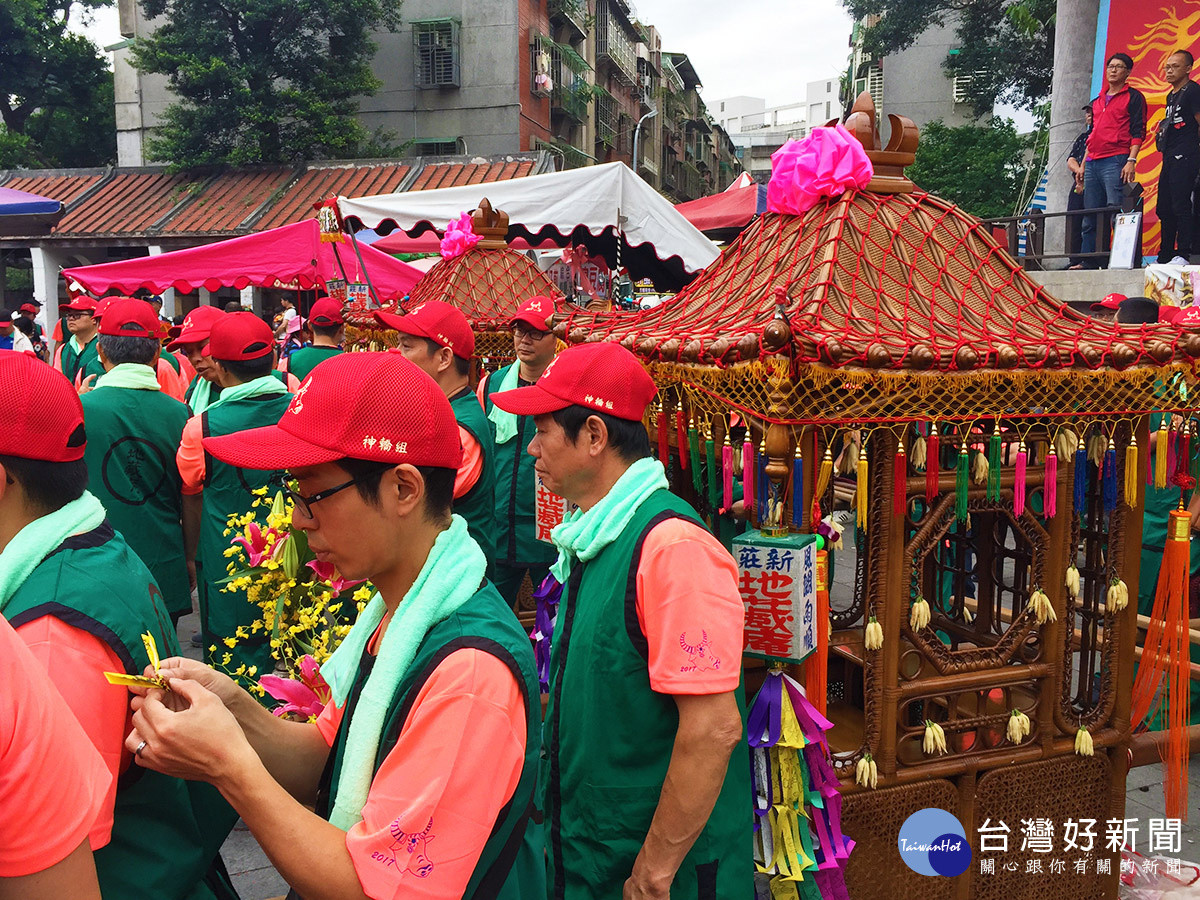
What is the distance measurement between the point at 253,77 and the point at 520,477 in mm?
18653

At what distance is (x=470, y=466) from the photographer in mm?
3500

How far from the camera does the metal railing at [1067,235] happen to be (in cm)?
1134

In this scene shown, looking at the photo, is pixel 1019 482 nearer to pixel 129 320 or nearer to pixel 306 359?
pixel 129 320

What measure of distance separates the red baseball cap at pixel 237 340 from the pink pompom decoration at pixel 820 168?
235 centimetres

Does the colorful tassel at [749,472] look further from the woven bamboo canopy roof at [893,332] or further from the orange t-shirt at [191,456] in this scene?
the orange t-shirt at [191,456]

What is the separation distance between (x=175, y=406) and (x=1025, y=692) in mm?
3724

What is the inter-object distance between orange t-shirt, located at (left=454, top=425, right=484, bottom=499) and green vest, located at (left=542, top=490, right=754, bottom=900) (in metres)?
1.43

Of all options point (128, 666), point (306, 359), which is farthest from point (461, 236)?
point (128, 666)

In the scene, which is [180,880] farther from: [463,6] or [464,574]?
[463,6]

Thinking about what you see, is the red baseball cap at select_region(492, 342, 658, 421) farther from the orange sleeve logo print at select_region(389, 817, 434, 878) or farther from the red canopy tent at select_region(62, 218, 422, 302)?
the red canopy tent at select_region(62, 218, 422, 302)

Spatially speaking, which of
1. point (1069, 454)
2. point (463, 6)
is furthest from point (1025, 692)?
point (463, 6)

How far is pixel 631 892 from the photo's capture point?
6.40 feet

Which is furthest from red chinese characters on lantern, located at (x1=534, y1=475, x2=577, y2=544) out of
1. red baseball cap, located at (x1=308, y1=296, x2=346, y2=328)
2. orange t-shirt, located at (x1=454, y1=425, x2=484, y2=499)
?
red baseball cap, located at (x1=308, y1=296, x2=346, y2=328)

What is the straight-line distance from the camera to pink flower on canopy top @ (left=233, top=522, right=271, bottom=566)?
2.99 metres
